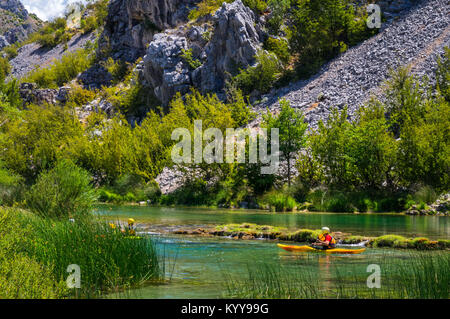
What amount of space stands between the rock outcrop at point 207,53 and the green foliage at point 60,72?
96.2ft

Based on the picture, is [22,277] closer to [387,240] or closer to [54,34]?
[387,240]

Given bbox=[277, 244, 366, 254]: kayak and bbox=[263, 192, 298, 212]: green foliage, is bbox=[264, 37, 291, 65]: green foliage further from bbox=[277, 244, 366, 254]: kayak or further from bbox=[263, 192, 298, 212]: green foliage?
bbox=[277, 244, 366, 254]: kayak

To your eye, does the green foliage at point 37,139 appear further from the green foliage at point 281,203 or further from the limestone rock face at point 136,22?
the limestone rock face at point 136,22

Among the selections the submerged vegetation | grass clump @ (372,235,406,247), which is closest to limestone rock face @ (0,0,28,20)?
grass clump @ (372,235,406,247)

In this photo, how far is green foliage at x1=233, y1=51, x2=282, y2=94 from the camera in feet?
212

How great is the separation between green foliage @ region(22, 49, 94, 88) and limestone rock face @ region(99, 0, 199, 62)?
5735 millimetres

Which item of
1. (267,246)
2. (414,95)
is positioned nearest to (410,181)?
(414,95)

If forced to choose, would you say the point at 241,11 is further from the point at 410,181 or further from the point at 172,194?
the point at 410,181

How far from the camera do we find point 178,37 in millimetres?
74625

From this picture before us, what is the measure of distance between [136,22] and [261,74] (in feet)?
127

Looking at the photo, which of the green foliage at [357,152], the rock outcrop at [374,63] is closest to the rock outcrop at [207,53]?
the rock outcrop at [374,63]

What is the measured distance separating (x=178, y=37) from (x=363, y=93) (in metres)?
33.8

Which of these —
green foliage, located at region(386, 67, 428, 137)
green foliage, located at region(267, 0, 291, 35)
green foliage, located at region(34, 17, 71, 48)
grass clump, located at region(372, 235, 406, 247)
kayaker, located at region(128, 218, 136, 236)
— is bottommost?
grass clump, located at region(372, 235, 406, 247)

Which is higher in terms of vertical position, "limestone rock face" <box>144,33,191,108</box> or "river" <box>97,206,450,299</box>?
"limestone rock face" <box>144,33,191,108</box>
